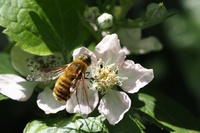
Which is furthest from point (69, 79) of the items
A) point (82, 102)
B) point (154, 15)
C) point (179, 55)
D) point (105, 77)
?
point (179, 55)

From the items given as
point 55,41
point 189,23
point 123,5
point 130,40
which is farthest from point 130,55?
point 189,23

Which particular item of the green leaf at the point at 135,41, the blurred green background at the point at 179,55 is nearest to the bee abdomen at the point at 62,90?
the green leaf at the point at 135,41

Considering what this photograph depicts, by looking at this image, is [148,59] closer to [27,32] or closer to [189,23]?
[189,23]

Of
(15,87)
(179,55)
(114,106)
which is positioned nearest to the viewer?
(114,106)

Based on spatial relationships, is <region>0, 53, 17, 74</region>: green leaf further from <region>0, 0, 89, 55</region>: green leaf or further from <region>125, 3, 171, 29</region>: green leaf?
<region>125, 3, 171, 29</region>: green leaf

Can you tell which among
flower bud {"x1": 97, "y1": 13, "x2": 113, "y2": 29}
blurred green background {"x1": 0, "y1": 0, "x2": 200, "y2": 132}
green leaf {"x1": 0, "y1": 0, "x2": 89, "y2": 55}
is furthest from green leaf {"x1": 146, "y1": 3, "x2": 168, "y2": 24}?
blurred green background {"x1": 0, "y1": 0, "x2": 200, "y2": 132}

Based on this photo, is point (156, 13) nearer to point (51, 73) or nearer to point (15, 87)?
point (51, 73)
